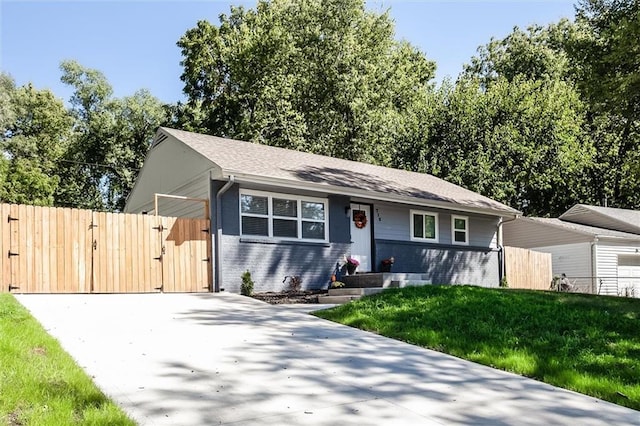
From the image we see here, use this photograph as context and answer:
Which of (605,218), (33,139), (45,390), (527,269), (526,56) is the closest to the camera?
(45,390)

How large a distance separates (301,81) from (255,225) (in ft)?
58.6

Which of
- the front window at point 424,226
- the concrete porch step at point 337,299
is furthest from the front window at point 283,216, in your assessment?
the front window at point 424,226

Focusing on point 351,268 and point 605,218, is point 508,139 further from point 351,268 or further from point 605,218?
point 351,268

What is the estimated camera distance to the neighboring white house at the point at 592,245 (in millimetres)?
23203

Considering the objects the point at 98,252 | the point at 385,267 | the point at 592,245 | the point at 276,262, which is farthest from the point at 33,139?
the point at 592,245

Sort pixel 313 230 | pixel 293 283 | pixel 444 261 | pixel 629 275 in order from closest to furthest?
1. pixel 293 283
2. pixel 313 230
3. pixel 444 261
4. pixel 629 275

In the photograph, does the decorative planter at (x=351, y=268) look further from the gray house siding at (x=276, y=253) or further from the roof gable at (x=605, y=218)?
the roof gable at (x=605, y=218)

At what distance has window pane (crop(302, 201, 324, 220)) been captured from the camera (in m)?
15.0

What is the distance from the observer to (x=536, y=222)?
2534 centimetres

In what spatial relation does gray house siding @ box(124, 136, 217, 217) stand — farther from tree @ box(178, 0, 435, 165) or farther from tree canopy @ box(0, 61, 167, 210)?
tree canopy @ box(0, 61, 167, 210)

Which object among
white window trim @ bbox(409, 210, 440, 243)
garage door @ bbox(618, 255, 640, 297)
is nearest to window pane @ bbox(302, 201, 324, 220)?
white window trim @ bbox(409, 210, 440, 243)

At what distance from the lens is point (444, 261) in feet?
61.1

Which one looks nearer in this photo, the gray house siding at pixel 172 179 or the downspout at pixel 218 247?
the downspout at pixel 218 247

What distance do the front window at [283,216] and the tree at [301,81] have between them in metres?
13.6
